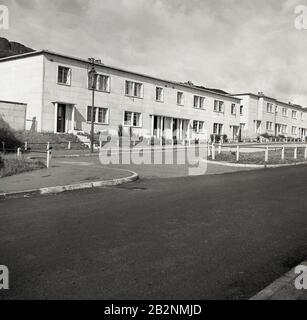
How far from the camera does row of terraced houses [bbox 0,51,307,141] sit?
3547cm

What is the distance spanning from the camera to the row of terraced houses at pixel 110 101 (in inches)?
1396

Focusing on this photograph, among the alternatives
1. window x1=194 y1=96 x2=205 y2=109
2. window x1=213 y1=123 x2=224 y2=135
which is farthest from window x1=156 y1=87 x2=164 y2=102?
window x1=213 y1=123 x2=224 y2=135

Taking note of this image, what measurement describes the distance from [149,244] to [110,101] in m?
35.5

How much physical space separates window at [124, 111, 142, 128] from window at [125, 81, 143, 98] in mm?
1909

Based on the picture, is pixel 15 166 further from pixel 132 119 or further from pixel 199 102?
pixel 199 102

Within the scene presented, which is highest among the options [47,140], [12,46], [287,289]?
[12,46]

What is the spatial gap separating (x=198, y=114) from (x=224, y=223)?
151ft

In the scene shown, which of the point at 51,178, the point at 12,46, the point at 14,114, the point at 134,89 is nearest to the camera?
the point at 51,178

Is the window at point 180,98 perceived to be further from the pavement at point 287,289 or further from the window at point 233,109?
the pavement at point 287,289

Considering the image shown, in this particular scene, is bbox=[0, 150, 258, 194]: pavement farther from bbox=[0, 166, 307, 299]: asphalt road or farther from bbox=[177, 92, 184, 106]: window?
bbox=[177, 92, 184, 106]: window

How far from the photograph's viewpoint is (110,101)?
134 feet

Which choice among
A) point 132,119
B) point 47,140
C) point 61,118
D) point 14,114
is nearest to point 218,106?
point 132,119

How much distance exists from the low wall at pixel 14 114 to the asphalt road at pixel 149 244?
24571mm

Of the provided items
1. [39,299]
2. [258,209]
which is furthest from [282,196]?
[39,299]
